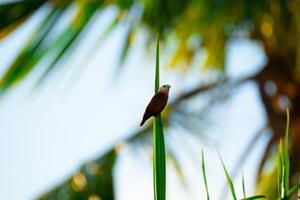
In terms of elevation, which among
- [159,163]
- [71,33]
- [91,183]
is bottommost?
[91,183]

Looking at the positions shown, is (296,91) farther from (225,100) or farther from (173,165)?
(173,165)

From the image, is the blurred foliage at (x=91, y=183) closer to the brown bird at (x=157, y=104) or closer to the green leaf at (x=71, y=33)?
the green leaf at (x=71, y=33)

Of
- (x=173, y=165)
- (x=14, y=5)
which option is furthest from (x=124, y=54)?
(x=173, y=165)

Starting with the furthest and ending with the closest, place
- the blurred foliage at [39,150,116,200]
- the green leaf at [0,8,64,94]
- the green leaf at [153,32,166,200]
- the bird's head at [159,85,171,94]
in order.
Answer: the blurred foliage at [39,150,116,200] → the green leaf at [0,8,64,94] → the bird's head at [159,85,171,94] → the green leaf at [153,32,166,200]

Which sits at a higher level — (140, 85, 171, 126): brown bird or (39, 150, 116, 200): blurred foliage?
(140, 85, 171, 126): brown bird

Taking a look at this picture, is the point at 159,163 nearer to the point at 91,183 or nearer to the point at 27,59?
the point at 27,59

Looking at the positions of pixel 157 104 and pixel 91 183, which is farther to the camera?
pixel 91 183

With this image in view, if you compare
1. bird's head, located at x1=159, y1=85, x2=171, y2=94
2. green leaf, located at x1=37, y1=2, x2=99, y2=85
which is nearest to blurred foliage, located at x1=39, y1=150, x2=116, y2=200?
green leaf, located at x1=37, y1=2, x2=99, y2=85

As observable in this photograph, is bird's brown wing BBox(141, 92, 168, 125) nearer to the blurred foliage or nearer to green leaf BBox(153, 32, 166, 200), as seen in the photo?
green leaf BBox(153, 32, 166, 200)

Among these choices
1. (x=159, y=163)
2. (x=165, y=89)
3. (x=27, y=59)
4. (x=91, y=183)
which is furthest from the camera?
(x=91, y=183)

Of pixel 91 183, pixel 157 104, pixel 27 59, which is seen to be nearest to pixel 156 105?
pixel 157 104

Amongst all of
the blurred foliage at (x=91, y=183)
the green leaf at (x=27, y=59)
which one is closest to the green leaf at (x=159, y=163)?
the green leaf at (x=27, y=59)
